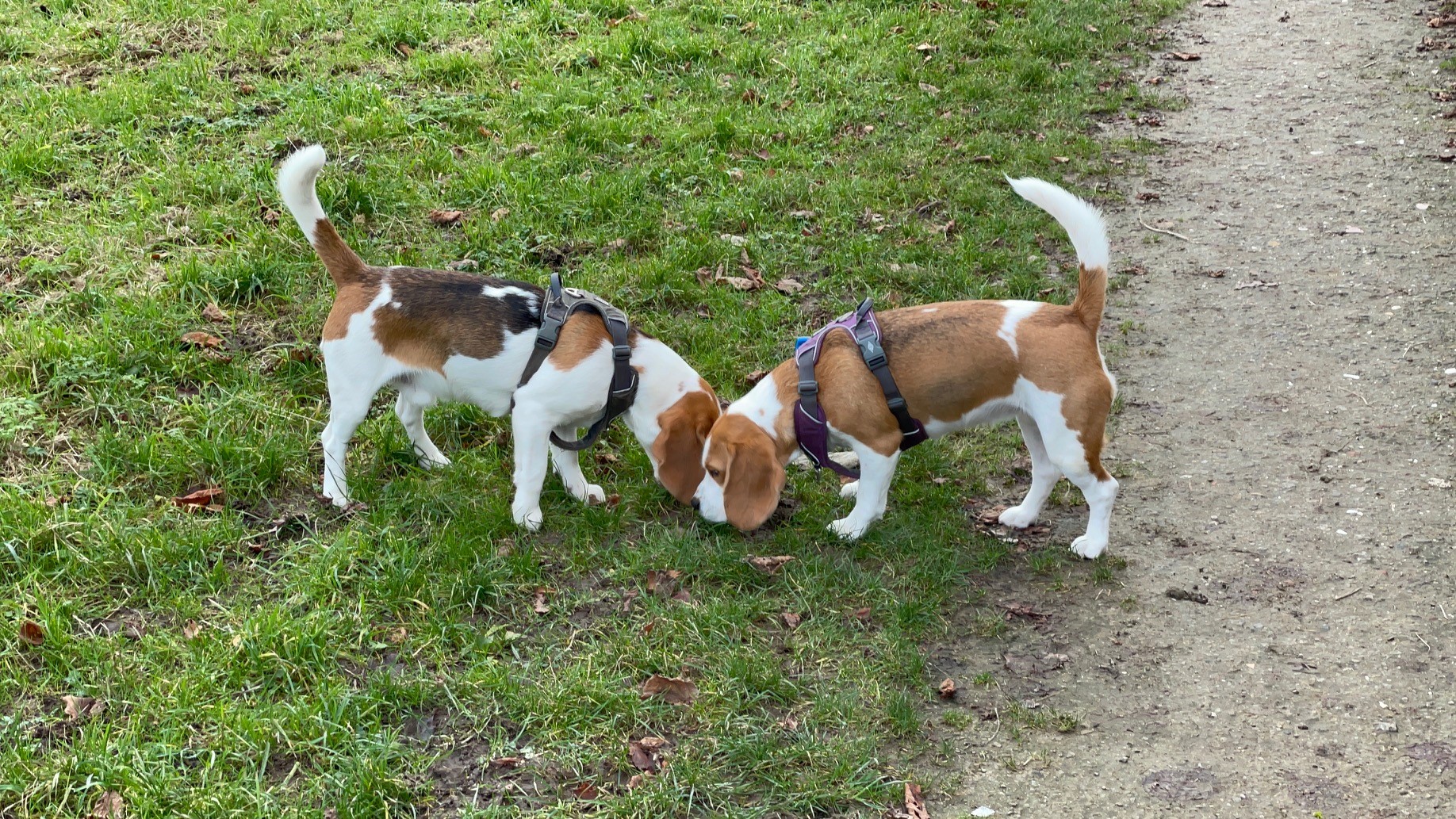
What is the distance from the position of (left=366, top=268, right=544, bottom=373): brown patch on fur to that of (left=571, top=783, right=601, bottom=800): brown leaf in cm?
203

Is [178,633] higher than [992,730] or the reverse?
higher

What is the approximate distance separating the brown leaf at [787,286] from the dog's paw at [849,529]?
2.19 metres

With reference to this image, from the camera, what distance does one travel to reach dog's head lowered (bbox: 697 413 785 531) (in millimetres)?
4828

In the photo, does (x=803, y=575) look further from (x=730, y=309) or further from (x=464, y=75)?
(x=464, y=75)

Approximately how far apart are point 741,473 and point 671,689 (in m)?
1.06

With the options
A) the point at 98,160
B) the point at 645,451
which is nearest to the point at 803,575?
the point at 645,451

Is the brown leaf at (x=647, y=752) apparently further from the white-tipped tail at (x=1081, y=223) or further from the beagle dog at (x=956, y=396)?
the white-tipped tail at (x=1081, y=223)

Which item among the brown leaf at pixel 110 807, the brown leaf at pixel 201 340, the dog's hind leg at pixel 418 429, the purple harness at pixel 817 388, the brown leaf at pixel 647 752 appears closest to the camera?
the brown leaf at pixel 110 807

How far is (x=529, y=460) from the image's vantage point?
4945mm

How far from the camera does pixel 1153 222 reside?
8.00 meters

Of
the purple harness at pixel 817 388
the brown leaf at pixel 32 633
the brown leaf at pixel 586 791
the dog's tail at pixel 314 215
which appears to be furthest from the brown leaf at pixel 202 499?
the purple harness at pixel 817 388

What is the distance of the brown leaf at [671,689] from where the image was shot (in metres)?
4.08

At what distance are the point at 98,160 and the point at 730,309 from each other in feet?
14.6

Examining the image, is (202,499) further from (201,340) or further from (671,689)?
(671,689)
